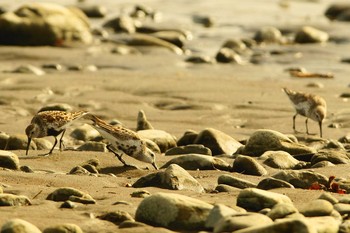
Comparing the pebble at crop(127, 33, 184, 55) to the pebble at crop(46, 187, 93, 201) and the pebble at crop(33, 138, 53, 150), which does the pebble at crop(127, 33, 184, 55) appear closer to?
the pebble at crop(33, 138, 53, 150)

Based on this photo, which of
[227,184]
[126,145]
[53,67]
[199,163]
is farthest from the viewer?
[53,67]

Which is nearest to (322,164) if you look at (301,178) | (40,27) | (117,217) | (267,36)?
(301,178)

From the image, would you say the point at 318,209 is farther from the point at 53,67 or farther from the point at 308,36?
the point at 308,36

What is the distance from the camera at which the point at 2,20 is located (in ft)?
66.6

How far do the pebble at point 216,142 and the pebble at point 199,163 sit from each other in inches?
42.8

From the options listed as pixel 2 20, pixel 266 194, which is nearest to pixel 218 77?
pixel 2 20

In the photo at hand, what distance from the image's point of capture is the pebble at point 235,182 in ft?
28.4

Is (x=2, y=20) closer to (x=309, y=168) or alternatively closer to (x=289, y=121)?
(x=289, y=121)

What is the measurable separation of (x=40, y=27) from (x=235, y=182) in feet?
40.3

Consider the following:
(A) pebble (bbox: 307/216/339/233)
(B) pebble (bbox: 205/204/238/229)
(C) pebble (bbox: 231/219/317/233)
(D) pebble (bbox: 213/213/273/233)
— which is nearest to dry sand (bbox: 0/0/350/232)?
(B) pebble (bbox: 205/204/238/229)

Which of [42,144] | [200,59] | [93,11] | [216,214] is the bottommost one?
[42,144]

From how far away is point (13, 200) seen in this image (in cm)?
755

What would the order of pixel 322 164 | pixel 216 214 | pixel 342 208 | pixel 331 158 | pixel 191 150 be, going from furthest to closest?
pixel 191 150 → pixel 331 158 → pixel 322 164 → pixel 342 208 → pixel 216 214

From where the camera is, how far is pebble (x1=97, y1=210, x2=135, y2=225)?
721cm
